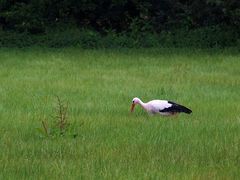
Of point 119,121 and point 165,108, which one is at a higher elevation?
point 165,108

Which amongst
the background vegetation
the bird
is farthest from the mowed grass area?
the background vegetation

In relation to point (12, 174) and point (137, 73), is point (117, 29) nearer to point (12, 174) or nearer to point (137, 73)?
point (137, 73)

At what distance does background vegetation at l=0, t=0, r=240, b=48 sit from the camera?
28.6m

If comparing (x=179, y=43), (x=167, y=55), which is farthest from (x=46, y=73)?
(x=179, y=43)

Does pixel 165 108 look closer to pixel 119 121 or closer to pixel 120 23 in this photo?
pixel 119 121

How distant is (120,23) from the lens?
32188 millimetres

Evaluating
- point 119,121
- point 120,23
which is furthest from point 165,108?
point 120,23

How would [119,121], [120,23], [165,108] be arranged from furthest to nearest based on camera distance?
1. [120,23]
2. [165,108]
3. [119,121]

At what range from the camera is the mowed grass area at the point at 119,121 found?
25.0ft

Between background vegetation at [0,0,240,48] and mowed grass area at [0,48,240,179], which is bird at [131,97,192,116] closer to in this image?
mowed grass area at [0,48,240,179]

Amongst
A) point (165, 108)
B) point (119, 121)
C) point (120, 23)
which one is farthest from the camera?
point (120, 23)

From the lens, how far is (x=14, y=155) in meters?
8.26

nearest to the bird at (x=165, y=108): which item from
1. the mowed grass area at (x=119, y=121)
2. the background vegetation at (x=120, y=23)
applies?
the mowed grass area at (x=119, y=121)

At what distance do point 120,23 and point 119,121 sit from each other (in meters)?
21.6
